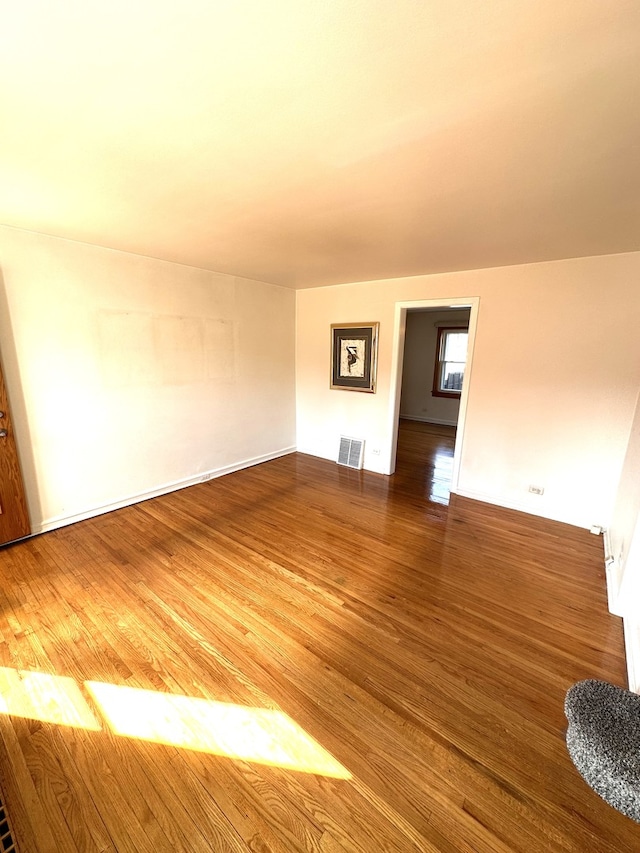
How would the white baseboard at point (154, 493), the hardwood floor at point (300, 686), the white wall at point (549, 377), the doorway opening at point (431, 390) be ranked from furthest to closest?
the doorway opening at point (431, 390)
the white baseboard at point (154, 493)
the white wall at point (549, 377)
the hardwood floor at point (300, 686)

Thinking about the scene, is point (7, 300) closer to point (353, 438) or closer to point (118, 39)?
point (118, 39)

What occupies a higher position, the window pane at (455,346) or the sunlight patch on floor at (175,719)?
the window pane at (455,346)

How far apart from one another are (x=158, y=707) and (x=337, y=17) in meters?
2.59

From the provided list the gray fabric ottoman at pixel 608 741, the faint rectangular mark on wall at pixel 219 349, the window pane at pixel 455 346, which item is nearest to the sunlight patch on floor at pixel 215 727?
the gray fabric ottoman at pixel 608 741

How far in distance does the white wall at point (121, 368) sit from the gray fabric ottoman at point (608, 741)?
371cm

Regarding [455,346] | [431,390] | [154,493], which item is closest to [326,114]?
[154,493]

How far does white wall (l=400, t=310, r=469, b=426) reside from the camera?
715cm

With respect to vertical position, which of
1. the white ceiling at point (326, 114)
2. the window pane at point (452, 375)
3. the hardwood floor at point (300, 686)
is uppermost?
the white ceiling at point (326, 114)

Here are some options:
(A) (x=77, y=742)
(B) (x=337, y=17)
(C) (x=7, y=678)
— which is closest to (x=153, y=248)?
(B) (x=337, y=17)

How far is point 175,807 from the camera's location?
1199mm

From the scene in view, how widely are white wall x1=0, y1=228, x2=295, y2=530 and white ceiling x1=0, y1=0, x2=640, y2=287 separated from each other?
64 cm

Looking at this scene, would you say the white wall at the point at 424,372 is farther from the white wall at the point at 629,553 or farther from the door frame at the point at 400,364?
the white wall at the point at 629,553

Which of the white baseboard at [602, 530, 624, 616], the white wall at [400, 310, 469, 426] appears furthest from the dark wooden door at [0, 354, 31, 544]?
the white wall at [400, 310, 469, 426]

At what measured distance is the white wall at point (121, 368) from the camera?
269 cm
